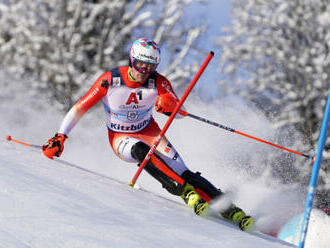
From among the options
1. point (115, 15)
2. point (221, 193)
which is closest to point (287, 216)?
point (221, 193)

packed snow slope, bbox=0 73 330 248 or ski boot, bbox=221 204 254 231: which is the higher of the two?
ski boot, bbox=221 204 254 231

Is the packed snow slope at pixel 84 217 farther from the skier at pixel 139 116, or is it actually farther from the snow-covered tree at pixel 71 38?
the snow-covered tree at pixel 71 38

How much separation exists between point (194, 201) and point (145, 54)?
1406 mm

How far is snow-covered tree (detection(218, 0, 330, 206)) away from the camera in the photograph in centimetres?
1133

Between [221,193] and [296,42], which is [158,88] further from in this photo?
[296,42]

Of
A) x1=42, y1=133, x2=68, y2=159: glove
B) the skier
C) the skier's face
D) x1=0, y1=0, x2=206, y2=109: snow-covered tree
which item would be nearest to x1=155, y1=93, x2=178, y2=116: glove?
the skier

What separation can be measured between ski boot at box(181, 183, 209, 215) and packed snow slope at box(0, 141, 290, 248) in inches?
4.7

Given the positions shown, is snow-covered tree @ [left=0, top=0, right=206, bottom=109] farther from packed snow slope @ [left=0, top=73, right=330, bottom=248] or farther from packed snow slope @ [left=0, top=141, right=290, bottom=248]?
packed snow slope @ [left=0, top=141, right=290, bottom=248]

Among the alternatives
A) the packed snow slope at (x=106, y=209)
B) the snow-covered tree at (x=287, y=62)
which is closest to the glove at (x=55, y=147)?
the packed snow slope at (x=106, y=209)

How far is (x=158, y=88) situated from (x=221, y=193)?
1205 mm

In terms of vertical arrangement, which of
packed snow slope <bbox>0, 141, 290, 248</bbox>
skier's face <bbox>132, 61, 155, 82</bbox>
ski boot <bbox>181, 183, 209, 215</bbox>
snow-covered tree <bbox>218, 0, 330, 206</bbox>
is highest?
snow-covered tree <bbox>218, 0, 330, 206</bbox>

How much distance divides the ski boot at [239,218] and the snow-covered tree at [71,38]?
632 cm

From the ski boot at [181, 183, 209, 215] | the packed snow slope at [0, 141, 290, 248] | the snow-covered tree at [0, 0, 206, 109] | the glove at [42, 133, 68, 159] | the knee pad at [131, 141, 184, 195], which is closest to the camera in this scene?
the packed snow slope at [0, 141, 290, 248]

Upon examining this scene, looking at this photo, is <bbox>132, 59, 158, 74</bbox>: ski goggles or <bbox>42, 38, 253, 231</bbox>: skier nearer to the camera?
<bbox>42, 38, 253, 231</bbox>: skier
